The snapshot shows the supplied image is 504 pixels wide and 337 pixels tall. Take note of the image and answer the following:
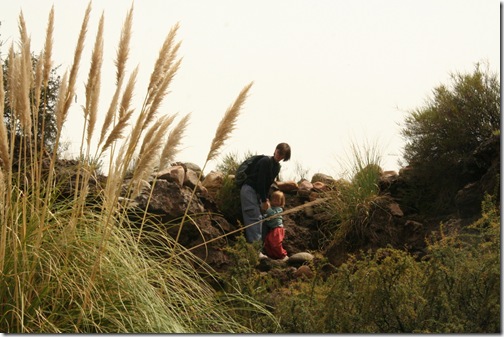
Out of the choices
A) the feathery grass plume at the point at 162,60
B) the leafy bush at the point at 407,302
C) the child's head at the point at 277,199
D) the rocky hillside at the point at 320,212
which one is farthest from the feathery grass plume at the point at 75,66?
the child's head at the point at 277,199

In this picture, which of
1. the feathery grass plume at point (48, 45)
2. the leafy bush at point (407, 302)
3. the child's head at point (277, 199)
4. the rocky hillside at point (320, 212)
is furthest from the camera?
the child's head at point (277, 199)

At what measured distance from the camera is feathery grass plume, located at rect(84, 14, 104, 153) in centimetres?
334

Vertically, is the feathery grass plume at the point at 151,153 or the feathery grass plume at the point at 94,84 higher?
the feathery grass plume at the point at 94,84

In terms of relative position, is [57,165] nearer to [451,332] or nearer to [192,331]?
[192,331]

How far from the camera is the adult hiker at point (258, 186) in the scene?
7.60 metres

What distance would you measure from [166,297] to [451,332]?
55.8 inches

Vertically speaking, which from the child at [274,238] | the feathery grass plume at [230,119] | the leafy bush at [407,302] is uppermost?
the feathery grass plume at [230,119]

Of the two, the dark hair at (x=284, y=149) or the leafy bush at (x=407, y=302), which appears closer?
the leafy bush at (x=407, y=302)

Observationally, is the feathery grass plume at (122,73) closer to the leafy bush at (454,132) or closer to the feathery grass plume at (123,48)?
the feathery grass plume at (123,48)

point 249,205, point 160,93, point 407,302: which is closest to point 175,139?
point 160,93

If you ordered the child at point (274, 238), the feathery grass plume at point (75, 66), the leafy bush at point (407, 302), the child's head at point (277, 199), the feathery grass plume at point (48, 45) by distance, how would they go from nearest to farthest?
the feathery grass plume at point (75, 66)
the feathery grass plume at point (48, 45)
the leafy bush at point (407, 302)
the child at point (274, 238)
the child's head at point (277, 199)

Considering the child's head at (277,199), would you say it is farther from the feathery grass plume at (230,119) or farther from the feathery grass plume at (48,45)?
the feathery grass plume at (230,119)

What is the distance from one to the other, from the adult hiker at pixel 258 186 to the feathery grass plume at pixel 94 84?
4.22 meters

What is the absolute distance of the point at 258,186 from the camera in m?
7.75
